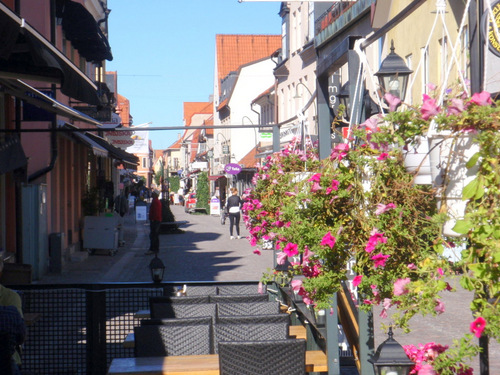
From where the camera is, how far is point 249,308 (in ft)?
24.8

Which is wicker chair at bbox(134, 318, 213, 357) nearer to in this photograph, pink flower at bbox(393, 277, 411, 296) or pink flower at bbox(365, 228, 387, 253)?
pink flower at bbox(365, 228, 387, 253)

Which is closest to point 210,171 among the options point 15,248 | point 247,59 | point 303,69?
point 247,59

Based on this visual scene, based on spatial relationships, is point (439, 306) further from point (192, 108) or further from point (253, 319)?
point (192, 108)

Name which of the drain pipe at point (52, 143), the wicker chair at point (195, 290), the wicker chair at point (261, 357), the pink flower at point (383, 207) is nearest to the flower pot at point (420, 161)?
the pink flower at point (383, 207)

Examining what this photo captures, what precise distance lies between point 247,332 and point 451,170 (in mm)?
3718

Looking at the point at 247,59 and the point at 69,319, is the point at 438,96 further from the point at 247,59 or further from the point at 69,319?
the point at 247,59

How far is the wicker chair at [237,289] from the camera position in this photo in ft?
28.3

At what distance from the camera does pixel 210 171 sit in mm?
82875

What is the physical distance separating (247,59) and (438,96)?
75338mm

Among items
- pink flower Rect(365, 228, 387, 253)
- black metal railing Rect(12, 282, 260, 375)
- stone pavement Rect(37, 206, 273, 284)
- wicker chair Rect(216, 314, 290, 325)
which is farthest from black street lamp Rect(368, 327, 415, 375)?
stone pavement Rect(37, 206, 273, 284)

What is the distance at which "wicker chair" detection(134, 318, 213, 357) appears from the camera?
6.44 m

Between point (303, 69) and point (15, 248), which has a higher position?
point (303, 69)

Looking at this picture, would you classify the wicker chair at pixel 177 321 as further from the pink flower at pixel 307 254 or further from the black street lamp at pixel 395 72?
the black street lamp at pixel 395 72

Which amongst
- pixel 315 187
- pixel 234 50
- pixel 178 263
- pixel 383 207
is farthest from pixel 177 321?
pixel 234 50
